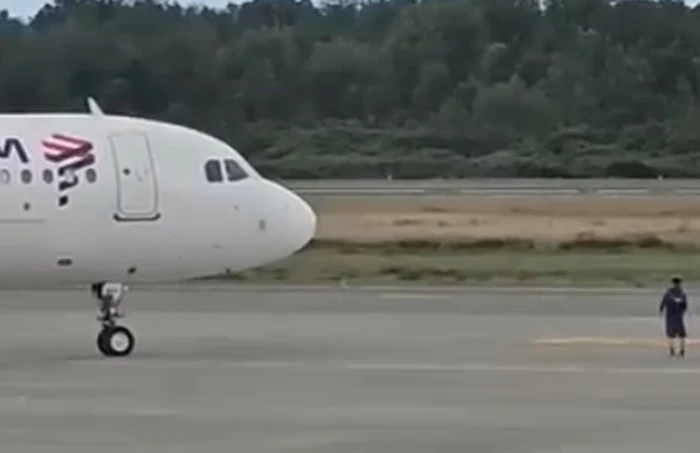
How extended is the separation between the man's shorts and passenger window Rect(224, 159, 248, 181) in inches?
257

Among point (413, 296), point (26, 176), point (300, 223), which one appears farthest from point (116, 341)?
point (413, 296)

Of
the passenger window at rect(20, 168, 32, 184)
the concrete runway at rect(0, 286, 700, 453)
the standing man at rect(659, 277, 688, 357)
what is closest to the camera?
the concrete runway at rect(0, 286, 700, 453)

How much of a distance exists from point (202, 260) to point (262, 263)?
0.91 metres

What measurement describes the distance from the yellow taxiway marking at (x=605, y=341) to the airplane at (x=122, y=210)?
4.25 metres

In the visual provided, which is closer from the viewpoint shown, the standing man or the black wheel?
the black wheel

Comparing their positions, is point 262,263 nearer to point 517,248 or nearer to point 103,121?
point 103,121

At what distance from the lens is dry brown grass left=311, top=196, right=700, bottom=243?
180ft

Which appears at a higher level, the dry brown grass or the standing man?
the standing man

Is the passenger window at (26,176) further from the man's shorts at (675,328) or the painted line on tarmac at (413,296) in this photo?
the painted line on tarmac at (413,296)

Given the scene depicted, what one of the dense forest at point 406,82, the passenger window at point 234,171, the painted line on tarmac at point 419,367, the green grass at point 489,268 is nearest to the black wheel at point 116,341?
the painted line on tarmac at point 419,367

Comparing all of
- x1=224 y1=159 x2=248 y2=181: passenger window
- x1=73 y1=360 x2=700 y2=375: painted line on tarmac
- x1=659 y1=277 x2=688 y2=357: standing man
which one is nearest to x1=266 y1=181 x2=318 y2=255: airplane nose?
x1=224 y1=159 x2=248 y2=181: passenger window

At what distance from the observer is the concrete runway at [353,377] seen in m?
18.2

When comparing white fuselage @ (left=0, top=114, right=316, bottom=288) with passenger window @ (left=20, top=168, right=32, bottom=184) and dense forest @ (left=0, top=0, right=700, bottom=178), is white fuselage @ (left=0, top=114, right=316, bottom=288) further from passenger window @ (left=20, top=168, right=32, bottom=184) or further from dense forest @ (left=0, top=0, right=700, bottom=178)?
dense forest @ (left=0, top=0, right=700, bottom=178)

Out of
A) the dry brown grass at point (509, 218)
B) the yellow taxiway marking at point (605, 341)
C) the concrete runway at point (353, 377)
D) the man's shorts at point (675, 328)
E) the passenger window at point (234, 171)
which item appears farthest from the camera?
the dry brown grass at point (509, 218)
